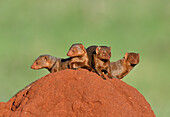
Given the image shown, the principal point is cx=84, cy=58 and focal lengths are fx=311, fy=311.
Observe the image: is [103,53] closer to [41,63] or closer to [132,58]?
[41,63]

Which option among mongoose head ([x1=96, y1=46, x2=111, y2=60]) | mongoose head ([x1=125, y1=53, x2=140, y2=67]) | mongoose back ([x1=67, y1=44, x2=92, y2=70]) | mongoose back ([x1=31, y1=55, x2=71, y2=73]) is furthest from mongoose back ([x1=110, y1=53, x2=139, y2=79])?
mongoose back ([x1=31, y1=55, x2=71, y2=73])

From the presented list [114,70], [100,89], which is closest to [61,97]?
[100,89]

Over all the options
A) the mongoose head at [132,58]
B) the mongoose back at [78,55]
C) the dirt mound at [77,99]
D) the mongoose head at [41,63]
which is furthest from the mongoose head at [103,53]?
the mongoose head at [132,58]

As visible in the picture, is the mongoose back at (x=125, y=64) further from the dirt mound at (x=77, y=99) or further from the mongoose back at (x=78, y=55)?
the dirt mound at (x=77, y=99)

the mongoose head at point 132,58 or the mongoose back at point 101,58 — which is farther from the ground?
the mongoose back at point 101,58

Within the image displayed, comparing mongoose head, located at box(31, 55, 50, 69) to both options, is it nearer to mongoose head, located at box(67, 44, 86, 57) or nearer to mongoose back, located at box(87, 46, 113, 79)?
mongoose head, located at box(67, 44, 86, 57)
